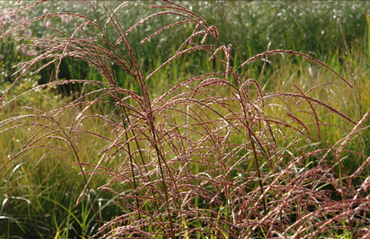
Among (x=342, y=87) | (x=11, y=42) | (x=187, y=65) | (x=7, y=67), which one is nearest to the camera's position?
(x=342, y=87)

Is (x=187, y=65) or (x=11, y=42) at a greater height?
(x=11, y=42)

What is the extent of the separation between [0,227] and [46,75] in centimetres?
436

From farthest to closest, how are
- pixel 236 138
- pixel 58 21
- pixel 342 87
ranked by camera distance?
pixel 58 21
pixel 342 87
pixel 236 138

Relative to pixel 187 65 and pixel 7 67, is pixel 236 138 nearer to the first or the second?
pixel 187 65

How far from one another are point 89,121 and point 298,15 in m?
4.61

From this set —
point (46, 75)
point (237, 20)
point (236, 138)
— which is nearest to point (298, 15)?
point (237, 20)

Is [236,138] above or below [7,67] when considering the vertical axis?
below

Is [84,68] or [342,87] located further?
[84,68]

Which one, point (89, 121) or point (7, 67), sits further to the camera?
point (7, 67)

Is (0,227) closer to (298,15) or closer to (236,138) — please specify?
(236,138)

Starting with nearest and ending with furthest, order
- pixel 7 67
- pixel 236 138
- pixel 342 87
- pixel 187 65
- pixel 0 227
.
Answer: pixel 0 227, pixel 236 138, pixel 342 87, pixel 7 67, pixel 187 65

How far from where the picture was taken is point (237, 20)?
24.6ft

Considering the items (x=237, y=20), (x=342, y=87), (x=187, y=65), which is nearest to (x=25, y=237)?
(x=342, y=87)

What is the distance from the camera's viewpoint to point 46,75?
693cm
